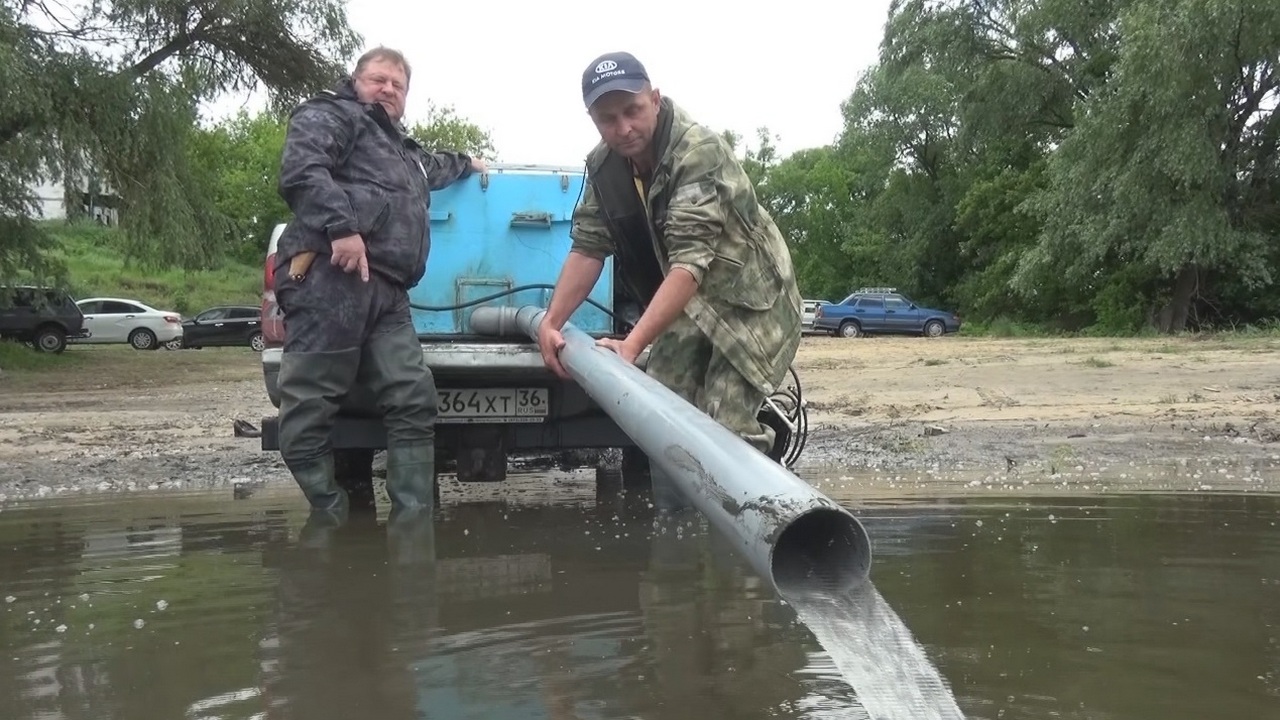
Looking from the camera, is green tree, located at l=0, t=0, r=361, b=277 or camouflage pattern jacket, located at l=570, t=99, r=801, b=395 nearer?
camouflage pattern jacket, located at l=570, t=99, r=801, b=395

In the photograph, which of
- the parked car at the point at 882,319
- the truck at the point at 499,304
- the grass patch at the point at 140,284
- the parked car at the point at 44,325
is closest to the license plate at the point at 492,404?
the truck at the point at 499,304

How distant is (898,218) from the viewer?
4828 cm

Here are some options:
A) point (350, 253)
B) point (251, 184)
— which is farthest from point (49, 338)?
point (251, 184)

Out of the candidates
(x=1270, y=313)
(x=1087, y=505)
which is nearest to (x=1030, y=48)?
(x=1270, y=313)

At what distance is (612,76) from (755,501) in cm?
173

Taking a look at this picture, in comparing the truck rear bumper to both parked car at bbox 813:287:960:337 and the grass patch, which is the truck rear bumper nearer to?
parked car at bbox 813:287:960:337

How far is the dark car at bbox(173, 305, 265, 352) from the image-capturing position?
110ft

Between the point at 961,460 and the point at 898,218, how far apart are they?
41.5 m

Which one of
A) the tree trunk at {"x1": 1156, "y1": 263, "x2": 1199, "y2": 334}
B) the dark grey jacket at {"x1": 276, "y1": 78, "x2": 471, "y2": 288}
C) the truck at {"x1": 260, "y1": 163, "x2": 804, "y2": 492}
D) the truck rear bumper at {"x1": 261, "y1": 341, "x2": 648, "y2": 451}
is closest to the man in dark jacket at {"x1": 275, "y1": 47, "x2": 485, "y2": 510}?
the dark grey jacket at {"x1": 276, "y1": 78, "x2": 471, "y2": 288}

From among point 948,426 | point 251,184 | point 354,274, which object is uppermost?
point 251,184

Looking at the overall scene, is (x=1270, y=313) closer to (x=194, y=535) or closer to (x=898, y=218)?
(x=898, y=218)

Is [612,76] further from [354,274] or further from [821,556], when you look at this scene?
[354,274]

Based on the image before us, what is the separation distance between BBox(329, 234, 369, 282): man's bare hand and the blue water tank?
1.09 meters

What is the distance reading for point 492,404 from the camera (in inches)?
236
